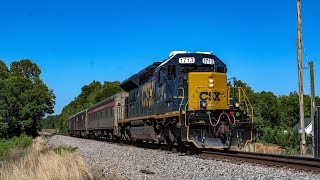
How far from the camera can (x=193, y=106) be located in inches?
578

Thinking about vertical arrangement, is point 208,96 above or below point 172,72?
below

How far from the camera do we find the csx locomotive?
13.7 m

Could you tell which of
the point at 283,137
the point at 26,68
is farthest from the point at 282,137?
the point at 26,68

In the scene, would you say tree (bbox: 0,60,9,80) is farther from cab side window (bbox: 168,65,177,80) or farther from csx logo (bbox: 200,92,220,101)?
csx logo (bbox: 200,92,220,101)

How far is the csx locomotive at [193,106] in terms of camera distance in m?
13.7

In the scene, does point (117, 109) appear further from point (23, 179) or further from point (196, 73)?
point (23, 179)

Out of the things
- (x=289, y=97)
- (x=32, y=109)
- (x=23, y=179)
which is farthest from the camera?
(x=289, y=97)

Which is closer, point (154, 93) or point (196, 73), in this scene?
point (196, 73)

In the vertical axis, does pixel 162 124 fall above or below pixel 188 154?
above

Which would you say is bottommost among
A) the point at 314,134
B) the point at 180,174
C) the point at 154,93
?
the point at 180,174

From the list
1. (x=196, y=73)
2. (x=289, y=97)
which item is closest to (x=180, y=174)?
(x=196, y=73)

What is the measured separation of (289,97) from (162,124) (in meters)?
92.2

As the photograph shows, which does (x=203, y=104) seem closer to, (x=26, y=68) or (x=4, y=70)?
(x=4, y=70)

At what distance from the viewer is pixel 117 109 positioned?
→ 25.4 m
